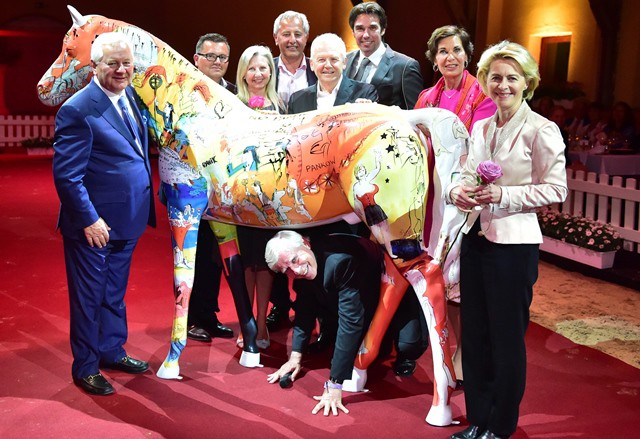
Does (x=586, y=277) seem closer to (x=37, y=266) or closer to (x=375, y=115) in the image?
(x=375, y=115)

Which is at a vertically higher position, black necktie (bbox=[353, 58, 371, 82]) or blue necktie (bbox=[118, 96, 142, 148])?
black necktie (bbox=[353, 58, 371, 82])

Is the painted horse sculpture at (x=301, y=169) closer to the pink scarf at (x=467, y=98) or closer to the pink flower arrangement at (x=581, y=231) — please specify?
the pink scarf at (x=467, y=98)

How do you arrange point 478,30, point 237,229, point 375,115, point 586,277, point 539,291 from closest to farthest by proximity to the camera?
point 375,115, point 237,229, point 539,291, point 586,277, point 478,30

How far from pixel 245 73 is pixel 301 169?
114 cm

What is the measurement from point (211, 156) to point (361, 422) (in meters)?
1.52

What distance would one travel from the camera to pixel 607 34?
36.1 feet

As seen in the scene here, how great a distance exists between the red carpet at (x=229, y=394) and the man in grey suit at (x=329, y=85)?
4.90 feet

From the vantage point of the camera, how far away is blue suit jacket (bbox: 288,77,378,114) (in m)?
4.26

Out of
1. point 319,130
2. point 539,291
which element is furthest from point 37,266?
point 539,291

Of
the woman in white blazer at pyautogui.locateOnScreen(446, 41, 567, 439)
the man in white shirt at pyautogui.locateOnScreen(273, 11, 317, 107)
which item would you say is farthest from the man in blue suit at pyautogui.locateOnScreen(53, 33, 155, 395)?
the woman in white blazer at pyautogui.locateOnScreen(446, 41, 567, 439)

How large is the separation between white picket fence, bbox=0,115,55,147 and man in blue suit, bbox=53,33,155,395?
484 inches

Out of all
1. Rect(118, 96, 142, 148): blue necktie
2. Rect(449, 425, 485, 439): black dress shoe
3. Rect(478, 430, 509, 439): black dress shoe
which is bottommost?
Rect(449, 425, 485, 439): black dress shoe

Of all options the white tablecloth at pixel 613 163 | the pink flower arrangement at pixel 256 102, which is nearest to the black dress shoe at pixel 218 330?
the pink flower arrangement at pixel 256 102

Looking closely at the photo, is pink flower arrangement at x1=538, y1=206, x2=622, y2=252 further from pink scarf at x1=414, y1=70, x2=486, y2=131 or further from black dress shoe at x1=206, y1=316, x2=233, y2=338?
black dress shoe at x1=206, y1=316, x2=233, y2=338
